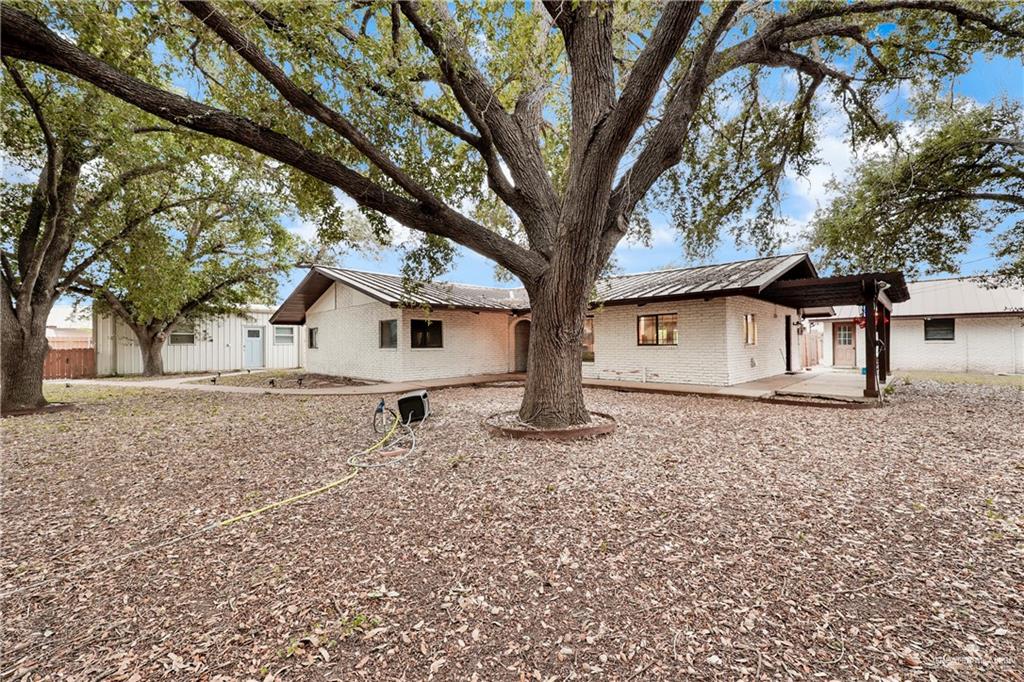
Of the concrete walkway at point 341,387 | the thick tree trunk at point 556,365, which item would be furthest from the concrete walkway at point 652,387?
the thick tree trunk at point 556,365

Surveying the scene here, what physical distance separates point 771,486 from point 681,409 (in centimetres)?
443

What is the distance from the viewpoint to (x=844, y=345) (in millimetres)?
19406

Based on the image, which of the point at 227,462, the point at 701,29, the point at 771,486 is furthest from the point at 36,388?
the point at 701,29

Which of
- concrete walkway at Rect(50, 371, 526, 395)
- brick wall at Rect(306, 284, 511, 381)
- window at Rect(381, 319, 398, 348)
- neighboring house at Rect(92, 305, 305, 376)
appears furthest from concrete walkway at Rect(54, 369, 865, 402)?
neighboring house at Rect(92, 305, 305, 376)

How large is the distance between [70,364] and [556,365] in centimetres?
2174

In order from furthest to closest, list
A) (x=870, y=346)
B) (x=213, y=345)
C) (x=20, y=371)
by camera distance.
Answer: (x=213, y=345), (x=870, y=346), (x=20, y=371)

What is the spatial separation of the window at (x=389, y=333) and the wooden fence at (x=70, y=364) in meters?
13.7

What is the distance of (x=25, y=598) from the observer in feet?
8.23

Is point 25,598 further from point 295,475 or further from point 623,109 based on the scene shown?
point 623,109

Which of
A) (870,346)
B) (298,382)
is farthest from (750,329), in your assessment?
(298,382)

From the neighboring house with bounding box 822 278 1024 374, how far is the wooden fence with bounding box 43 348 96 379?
100ft

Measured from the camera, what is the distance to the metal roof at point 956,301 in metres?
15.3

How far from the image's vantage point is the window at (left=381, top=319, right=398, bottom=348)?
43.8 feet

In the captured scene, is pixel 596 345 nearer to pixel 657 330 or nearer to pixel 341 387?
pixel 657 330
